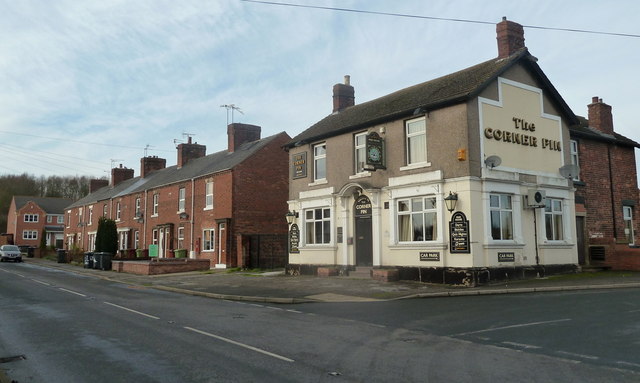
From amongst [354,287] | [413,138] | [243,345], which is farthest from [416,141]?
[243,345]

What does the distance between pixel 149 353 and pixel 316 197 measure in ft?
53.9

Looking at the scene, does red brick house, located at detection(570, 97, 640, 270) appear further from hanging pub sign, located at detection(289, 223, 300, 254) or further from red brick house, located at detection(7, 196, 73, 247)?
red brick house, located at detection(7, 196, 73, 247)

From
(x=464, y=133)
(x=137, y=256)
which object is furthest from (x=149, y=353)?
(x=137, y=256)

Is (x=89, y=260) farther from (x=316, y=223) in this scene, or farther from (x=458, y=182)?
(x=458, y=182)

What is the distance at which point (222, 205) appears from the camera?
32.1 metres

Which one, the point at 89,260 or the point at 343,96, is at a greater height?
the point at 343,96

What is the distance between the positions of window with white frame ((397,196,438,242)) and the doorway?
173 centimetres

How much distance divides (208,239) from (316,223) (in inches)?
465

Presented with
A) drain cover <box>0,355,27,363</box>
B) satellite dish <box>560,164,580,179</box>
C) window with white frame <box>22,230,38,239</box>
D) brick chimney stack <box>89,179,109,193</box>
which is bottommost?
drain cover <box>0,355,27,363</box>

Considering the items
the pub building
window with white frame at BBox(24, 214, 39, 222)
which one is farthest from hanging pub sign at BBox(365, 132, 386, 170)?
window with white frame at BBox(24, 214, 39, 222)

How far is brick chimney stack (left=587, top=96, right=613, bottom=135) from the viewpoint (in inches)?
1040

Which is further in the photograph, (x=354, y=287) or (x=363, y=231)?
(x=363, y=231)

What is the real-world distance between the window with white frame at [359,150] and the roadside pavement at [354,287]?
4.94m

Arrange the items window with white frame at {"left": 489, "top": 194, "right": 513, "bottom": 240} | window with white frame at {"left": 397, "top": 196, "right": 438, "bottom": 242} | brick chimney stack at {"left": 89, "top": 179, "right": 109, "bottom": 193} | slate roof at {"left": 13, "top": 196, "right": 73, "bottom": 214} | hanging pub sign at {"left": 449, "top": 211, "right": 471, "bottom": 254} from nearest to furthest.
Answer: hanging pub sign at {"left": 449, "top": 211, "right": 471, "bottom": 254}, window with white frame at {"left": 489, "top": 194, "right": 513, "bottom": 240}, window with white frame at {"left": 397, "top": 196, "right": 438, "bottom": 242}, brick chimney stack at {"left": 89, "top": 179, "right": 109, "bottom": 193}, slate roof at {"left": 13, "top": 196, "right": 73, "bottom": 214}
